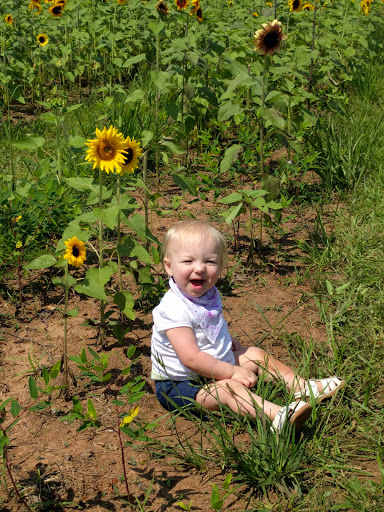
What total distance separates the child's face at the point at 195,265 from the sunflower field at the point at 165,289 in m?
0.16

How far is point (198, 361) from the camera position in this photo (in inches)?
95.7

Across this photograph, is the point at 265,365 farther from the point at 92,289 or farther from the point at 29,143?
the point at 29,143

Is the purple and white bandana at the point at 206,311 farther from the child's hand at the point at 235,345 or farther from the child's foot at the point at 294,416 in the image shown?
the child's foot at the point at 294,416

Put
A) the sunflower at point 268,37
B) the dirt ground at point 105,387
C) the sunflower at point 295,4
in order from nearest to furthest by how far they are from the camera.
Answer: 1. the dirt ground at point 105,387
2. the sunflower at point 268,37
3. the sunflower at point 295,4

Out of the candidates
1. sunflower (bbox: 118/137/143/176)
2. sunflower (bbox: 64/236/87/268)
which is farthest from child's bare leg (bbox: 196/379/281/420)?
sunflower (bbox: 118/137/143/176)

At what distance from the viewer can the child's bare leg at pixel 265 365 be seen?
2523 mm

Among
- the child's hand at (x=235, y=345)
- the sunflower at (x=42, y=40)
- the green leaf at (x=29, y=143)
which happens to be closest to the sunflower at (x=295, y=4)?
the sunflower at (x=42, y=40)

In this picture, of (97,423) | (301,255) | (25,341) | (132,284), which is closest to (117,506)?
(97,423)

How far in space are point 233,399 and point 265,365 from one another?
9.2 inches

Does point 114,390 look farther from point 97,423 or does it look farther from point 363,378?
point 363,378

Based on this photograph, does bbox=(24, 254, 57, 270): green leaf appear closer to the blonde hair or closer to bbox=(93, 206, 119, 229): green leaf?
bbox=(93, 206, 119, 229): green leaf

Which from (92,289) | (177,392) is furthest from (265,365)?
(92,289)

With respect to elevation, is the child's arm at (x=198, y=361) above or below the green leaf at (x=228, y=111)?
below

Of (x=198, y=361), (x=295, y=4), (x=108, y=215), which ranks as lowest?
(x=198, y=361)
